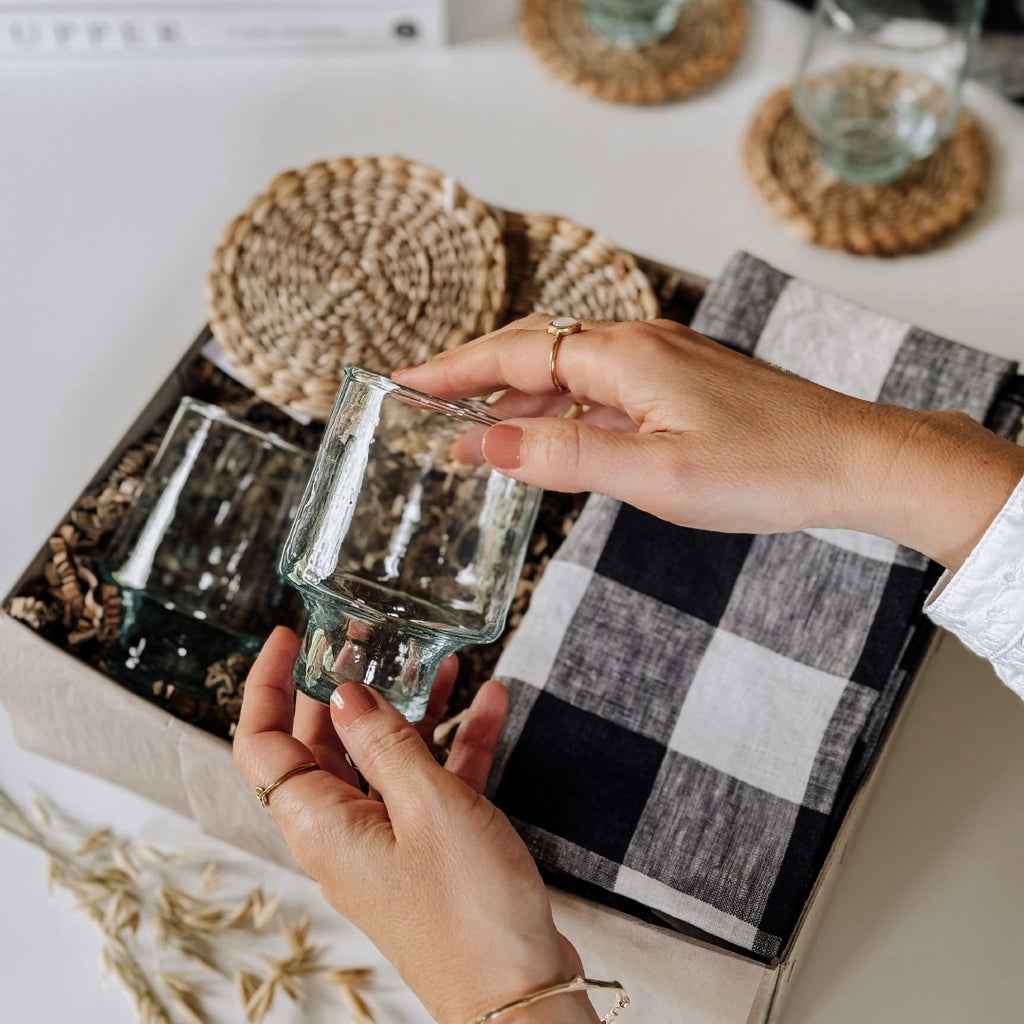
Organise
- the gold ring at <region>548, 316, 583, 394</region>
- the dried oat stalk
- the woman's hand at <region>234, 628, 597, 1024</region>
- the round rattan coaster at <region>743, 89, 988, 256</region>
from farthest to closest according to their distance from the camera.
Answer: the round rattan coaster at <region>743, 89, 988, 256</region> < the dried oat stalk < the gold ring at <region>548, 316, 583, 394</region> < the woman's hand at <region>234, 628, 597, 1024</region>

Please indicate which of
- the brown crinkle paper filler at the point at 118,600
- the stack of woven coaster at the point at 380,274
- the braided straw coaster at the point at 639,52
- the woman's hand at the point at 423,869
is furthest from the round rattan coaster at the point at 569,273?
the woman's hand at the point at 423,869

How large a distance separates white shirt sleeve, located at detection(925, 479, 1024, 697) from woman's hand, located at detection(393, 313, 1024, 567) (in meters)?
0.01

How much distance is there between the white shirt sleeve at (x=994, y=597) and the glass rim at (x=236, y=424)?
0.43 metres

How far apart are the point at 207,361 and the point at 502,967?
1.68 feet

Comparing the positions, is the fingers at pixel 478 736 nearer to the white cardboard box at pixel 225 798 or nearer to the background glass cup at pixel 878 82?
the white cardboard box at pixel 225 798

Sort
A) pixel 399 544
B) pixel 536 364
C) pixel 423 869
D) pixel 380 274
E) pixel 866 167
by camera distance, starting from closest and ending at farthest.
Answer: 1. pixel 423 869
2. pixel 536 364
3. pixel 399 544
4. pixel 380 274
5. pixel 866 167

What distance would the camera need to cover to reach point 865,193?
0.93 meters

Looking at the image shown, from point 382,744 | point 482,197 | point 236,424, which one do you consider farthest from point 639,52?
point 382,744

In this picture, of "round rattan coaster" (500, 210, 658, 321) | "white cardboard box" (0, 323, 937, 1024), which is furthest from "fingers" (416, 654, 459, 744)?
"round rattan coaster" (500, 210, 658, 321)

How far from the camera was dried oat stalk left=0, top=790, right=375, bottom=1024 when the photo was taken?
0.69m

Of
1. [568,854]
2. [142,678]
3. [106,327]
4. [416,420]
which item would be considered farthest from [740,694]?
[106,327]

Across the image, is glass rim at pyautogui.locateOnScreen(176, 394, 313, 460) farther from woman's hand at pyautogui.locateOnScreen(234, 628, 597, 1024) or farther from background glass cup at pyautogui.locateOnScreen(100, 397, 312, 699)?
woman's hand at pyautogui.locateOnScreen(234, 628, 597, 1024)

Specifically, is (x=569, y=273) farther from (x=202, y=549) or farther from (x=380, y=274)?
(x=202, y=549)

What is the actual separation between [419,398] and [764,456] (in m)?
0.18
